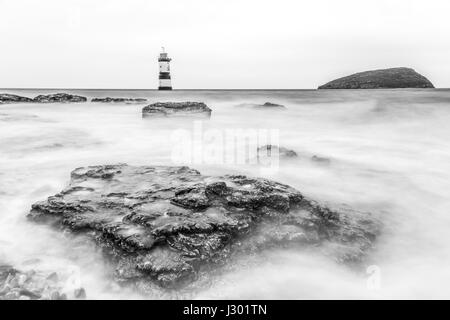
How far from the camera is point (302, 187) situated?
5809 mm

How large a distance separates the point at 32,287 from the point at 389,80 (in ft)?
309

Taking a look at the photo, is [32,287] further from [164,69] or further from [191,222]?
[164,69]

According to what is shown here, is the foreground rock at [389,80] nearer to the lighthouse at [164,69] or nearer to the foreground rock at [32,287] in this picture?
the lighthouse at [164,69]

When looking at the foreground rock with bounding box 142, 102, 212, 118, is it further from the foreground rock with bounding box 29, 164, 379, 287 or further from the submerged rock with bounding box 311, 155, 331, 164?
the foreground rock with bounding box 29, 164, 379, 287

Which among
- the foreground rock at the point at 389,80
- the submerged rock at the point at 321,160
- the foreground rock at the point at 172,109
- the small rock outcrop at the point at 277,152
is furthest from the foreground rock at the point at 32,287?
the foreground rock at the point at 389,80

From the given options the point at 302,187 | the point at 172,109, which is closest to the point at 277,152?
the point at 302,187

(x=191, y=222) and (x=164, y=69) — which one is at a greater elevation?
(x=164, y=69)

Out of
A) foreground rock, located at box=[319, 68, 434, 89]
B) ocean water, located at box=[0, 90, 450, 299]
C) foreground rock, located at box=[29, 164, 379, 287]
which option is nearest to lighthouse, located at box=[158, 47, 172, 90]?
ocean water, located at box=[0, 90, 450, 299]

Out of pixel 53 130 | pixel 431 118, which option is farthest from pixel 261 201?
pixel 431 118

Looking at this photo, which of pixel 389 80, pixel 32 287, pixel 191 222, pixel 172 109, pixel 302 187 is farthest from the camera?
pixel 389 80

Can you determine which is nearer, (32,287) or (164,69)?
(32,287)

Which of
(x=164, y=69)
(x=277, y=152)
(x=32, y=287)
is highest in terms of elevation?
(x=164, y=69)

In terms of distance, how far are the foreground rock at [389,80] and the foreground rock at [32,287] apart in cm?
9024

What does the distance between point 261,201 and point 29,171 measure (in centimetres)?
485
